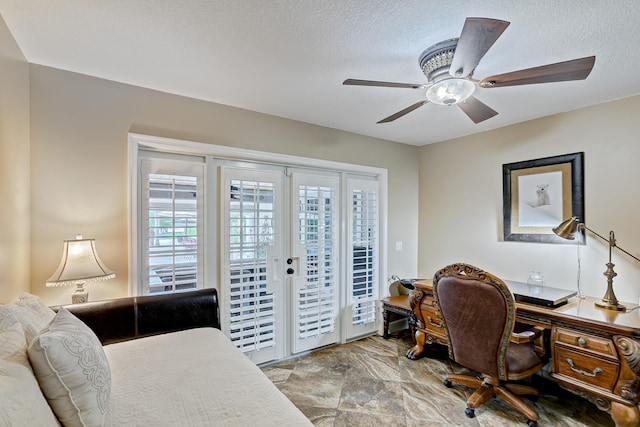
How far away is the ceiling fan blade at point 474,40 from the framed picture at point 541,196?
75.7 inches

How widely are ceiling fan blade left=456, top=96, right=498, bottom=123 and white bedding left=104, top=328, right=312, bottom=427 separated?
1.91 metres

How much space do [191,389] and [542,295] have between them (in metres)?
2.56

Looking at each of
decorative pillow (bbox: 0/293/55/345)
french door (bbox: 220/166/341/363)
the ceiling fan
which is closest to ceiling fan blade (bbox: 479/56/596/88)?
the ceiling fan

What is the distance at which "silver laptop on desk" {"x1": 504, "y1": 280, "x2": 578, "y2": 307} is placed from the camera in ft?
7.44

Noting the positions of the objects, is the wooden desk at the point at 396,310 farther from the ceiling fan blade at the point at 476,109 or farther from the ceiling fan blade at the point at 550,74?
the ceiling fan blade at the point at 550,74

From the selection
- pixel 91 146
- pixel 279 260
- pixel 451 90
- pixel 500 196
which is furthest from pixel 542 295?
pixel 91 146

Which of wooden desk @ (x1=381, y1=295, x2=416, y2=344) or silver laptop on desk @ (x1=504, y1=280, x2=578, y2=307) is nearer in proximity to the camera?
silver laptop on desk @ (x1=504, y1=280, x2=578, y2=307)

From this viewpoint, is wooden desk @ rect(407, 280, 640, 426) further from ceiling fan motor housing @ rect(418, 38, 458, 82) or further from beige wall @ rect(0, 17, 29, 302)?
beige wall @ rect(0, 17, 29, 302)

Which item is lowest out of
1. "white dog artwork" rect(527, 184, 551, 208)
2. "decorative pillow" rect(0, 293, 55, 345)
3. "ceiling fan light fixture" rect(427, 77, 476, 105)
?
"decorative pillow" rect(0, 293, 55, 345)

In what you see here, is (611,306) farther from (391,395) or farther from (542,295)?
(391,395)

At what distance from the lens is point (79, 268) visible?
1.84 m

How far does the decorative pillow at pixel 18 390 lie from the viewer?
2.36ft

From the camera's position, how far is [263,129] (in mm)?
2826

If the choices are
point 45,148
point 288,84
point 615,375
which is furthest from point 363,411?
point 45,148
